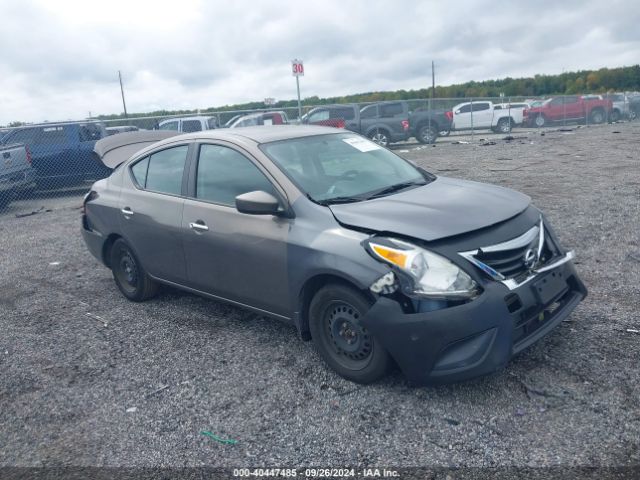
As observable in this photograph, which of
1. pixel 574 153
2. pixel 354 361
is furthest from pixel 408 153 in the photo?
pixel 354 361

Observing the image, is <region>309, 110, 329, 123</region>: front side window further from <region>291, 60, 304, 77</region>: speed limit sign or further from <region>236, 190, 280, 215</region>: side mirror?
<region>236, 190, 280, 215</region>: side mirror

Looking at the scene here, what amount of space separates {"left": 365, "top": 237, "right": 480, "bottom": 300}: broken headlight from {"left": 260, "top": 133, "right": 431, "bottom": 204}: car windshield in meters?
0.82

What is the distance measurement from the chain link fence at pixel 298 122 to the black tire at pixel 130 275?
6.94 feet

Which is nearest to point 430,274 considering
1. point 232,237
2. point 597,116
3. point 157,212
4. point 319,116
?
point 232,237

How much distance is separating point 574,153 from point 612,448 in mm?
13874

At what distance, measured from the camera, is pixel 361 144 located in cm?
512

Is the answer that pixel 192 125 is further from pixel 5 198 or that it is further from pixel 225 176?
pixel 225 176

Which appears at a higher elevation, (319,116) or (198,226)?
(319,116)

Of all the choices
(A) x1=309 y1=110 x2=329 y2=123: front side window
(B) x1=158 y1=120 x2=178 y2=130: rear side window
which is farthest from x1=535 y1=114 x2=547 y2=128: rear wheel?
(B) x1=158 y1=120 x2=178 y2=130: rear side window

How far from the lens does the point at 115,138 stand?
7410 millimetres

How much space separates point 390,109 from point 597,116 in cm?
1239

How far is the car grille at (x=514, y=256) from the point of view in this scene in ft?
11.3

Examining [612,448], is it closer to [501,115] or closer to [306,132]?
[306,132]

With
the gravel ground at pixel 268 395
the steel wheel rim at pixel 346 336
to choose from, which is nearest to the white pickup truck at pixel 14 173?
the gravel ground at pixel 268 395
